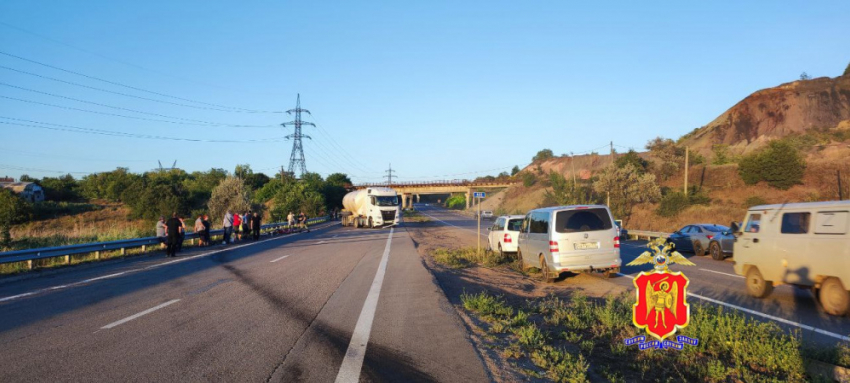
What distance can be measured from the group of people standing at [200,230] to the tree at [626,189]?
31.7 m

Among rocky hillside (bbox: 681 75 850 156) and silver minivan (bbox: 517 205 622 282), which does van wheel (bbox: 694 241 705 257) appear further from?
rocky hillside (bbox: 681 75 850 156)

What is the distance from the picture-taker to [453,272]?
54.9 ft

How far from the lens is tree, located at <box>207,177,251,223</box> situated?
5938cm

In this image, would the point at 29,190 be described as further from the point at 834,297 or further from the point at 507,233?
the point at 834,297

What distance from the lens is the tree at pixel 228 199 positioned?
59375mm

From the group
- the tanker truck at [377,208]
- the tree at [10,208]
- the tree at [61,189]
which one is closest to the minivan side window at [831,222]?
the tanker truck at [377,208]

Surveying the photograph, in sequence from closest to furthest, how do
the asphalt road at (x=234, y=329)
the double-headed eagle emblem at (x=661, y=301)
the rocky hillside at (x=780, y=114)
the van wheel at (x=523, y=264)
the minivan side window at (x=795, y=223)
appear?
the double-headed eagle emblem at (x=661, y=301) < the asphalt road at (x=234, y=329) < the minivan side window at (x=795, y=223) < the van wheel at (x=523, y=264) < the rocky hillside at (x=780, y=114)

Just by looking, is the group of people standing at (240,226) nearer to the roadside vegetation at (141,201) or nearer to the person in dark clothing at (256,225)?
the person in dark clothing at (256,225)

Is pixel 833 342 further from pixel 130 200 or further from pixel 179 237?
pixel 130 200

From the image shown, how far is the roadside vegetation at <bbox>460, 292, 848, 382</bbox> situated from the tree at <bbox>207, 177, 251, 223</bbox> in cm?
5496

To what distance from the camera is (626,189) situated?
48719 mm

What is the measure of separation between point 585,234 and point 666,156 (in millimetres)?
54002

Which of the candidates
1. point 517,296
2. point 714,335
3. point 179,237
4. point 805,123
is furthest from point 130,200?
point 805,123

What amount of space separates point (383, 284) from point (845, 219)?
9.26 metres
